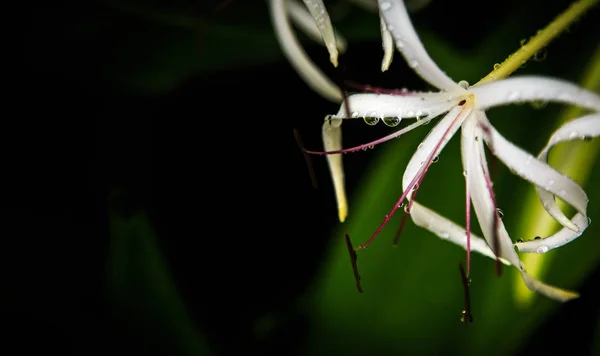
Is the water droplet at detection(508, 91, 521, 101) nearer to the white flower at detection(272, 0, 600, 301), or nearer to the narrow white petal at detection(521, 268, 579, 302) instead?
the white flower at detection(272, 0, 600, 301)

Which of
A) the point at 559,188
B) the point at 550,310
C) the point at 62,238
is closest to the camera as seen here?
the point at 559,188

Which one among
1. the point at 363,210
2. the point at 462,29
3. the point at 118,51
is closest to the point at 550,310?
the point at 363,210

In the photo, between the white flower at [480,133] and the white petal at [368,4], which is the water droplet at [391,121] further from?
the white petal at [368,4]

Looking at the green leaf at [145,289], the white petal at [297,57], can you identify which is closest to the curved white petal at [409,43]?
the white petal at [297,57]

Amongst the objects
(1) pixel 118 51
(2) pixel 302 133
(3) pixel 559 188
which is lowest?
(3) pixel 559 188

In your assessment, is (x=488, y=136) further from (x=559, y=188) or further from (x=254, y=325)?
(x=254, y=325)

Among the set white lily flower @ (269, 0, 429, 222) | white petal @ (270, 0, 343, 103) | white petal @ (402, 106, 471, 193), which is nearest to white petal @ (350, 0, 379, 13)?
white lily flower @ (269, 0, 429, 222)

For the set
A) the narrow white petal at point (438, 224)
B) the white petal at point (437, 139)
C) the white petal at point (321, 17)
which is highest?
the white petal at point (321, 17)
